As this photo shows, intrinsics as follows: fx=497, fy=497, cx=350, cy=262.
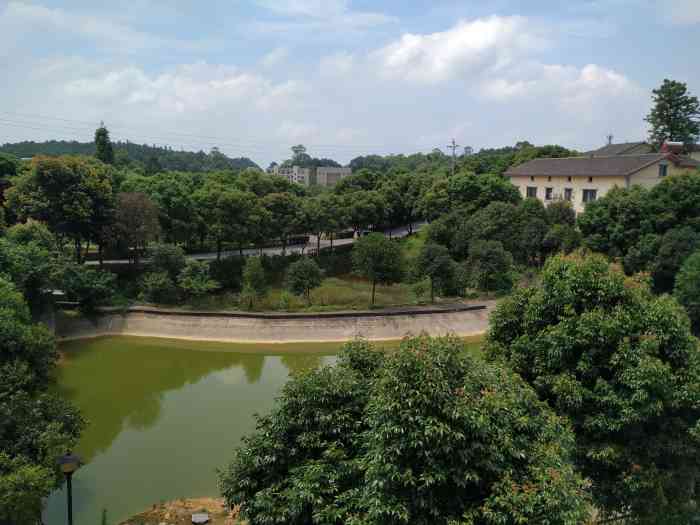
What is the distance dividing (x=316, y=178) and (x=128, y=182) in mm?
63760

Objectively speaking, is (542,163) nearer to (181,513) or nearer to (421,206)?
(421,206)

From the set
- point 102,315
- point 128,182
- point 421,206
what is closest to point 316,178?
point 421,206

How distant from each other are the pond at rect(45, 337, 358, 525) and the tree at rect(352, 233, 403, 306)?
3.79 metres

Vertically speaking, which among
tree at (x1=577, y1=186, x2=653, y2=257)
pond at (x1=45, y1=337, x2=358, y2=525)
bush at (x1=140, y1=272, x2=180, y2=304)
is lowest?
pond at (x1=45, y1=337, x2=358, y2=525)

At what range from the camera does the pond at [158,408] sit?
10.2 metres

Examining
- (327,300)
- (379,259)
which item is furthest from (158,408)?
(379,259)

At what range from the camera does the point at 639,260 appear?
846 inches

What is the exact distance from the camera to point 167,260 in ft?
72.0

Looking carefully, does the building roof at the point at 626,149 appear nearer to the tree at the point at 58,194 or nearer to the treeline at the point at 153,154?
the tree at the point at 58,194

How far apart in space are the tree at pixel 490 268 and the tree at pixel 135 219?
596 inches

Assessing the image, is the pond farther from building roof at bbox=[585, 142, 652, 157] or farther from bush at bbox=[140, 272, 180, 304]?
building roof at bbox=[585, 142, 652, 157]

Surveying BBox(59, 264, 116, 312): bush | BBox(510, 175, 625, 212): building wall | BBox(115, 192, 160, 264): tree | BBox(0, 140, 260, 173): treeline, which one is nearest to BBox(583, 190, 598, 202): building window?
BBox(510, 175, 625, 212): building wall

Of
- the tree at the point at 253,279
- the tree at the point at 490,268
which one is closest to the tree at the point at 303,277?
the tree at the point at 253,279

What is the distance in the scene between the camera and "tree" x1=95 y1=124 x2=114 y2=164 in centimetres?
3928
